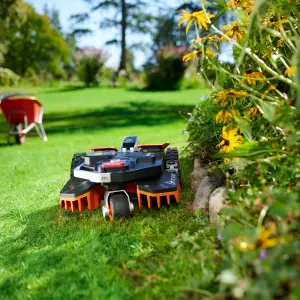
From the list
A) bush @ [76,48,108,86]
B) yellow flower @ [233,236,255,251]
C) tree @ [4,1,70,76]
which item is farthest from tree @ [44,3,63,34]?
yellow flower @ [233,236,255,251]

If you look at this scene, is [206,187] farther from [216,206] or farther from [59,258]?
[59,258]

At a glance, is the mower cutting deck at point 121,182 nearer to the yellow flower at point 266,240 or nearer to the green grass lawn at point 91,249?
the green grass lawn at point 91,249

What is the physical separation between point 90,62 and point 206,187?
1670 cm

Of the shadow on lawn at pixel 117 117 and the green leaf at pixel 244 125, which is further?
the shadow on lawn at pixel 117 117

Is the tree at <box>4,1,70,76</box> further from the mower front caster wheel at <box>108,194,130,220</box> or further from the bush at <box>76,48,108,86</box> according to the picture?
the mower front caster wheel at <box>108,194,130,220</box>

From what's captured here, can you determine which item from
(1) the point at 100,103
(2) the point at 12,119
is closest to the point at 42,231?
(2) the point at 12,119

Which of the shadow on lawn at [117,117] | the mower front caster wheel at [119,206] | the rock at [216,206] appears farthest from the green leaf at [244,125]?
the shadow on lawn at [117,117]

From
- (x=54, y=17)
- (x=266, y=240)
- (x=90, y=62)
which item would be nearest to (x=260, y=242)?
(x=266, y=240)

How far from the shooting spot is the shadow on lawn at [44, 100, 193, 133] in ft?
26.6

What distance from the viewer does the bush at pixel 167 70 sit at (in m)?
15.0

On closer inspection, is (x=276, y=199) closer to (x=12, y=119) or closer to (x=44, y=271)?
(x=44, y=271)

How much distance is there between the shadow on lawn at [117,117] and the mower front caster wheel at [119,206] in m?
5.10

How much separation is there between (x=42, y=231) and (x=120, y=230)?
19.6 inches

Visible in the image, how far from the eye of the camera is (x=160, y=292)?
1.75 metres
